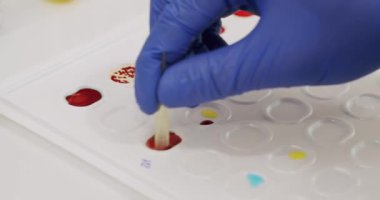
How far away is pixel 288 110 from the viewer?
2.16 ft

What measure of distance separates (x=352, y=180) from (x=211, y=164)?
14cm

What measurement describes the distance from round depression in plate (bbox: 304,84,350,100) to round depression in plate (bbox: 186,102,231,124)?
10 cm

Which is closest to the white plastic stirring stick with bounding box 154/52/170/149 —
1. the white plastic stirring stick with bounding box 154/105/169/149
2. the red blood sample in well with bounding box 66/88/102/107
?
the white plastic stirring stick with bounding box 154/105/169/149

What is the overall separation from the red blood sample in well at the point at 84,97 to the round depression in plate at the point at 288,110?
0.65 feet

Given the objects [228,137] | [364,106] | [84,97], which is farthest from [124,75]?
[364,106]

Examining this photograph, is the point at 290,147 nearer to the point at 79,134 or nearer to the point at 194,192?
the point at 194,192

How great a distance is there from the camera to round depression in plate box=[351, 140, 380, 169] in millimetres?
584

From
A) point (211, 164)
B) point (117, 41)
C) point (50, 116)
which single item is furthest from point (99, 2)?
point (211, 164)

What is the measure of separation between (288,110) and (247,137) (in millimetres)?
69

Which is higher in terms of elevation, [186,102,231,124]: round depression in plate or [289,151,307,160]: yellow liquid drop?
[186,102,231,124]: round depression in plate

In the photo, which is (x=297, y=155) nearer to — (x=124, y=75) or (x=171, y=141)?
(x=171, y=141)

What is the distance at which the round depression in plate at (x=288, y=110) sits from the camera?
2.11ft

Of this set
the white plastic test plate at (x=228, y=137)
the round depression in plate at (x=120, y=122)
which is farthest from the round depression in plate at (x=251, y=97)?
the round depression in plate at (x=120, y=122)

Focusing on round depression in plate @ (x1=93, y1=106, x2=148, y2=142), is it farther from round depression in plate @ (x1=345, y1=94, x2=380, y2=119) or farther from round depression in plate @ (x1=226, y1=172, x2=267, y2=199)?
round depression in plate @ (x1=345, y1=94, x2=380, y2=119)
